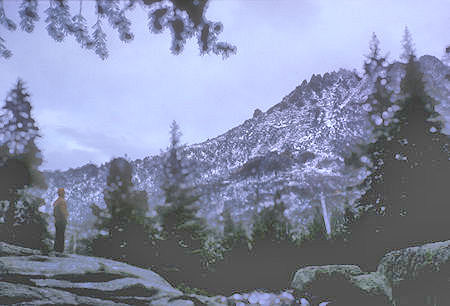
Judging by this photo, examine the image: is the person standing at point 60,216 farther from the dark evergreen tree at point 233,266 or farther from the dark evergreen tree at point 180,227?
the dark evergreen tree at point 233,266

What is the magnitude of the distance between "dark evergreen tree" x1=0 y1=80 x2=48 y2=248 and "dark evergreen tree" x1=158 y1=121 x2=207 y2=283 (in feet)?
21.1

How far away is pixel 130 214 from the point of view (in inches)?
434

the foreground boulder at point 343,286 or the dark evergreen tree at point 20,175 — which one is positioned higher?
the dark evergreen tree at point 20,175

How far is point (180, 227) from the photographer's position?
1079 cm

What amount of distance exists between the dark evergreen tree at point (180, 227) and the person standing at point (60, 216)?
365cm

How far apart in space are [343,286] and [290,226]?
4.01 metres

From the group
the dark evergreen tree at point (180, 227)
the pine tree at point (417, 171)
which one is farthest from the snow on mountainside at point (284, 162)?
the pine tree at point (417, 171)

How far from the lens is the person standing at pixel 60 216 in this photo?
7.08 meters

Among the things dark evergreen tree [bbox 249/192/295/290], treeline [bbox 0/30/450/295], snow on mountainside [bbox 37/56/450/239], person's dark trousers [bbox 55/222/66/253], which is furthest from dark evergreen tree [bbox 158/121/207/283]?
person's dark trousers [bbox 55/222/66/253]

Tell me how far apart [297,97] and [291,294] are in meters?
97.0

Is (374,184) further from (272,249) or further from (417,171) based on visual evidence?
(272,249)

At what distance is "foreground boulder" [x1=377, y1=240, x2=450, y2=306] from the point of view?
4.29m

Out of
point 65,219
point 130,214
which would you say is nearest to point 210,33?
point 65,219

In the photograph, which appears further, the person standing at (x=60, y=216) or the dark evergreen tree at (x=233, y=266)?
the dark evergreen tree at (x=233, y=266)
